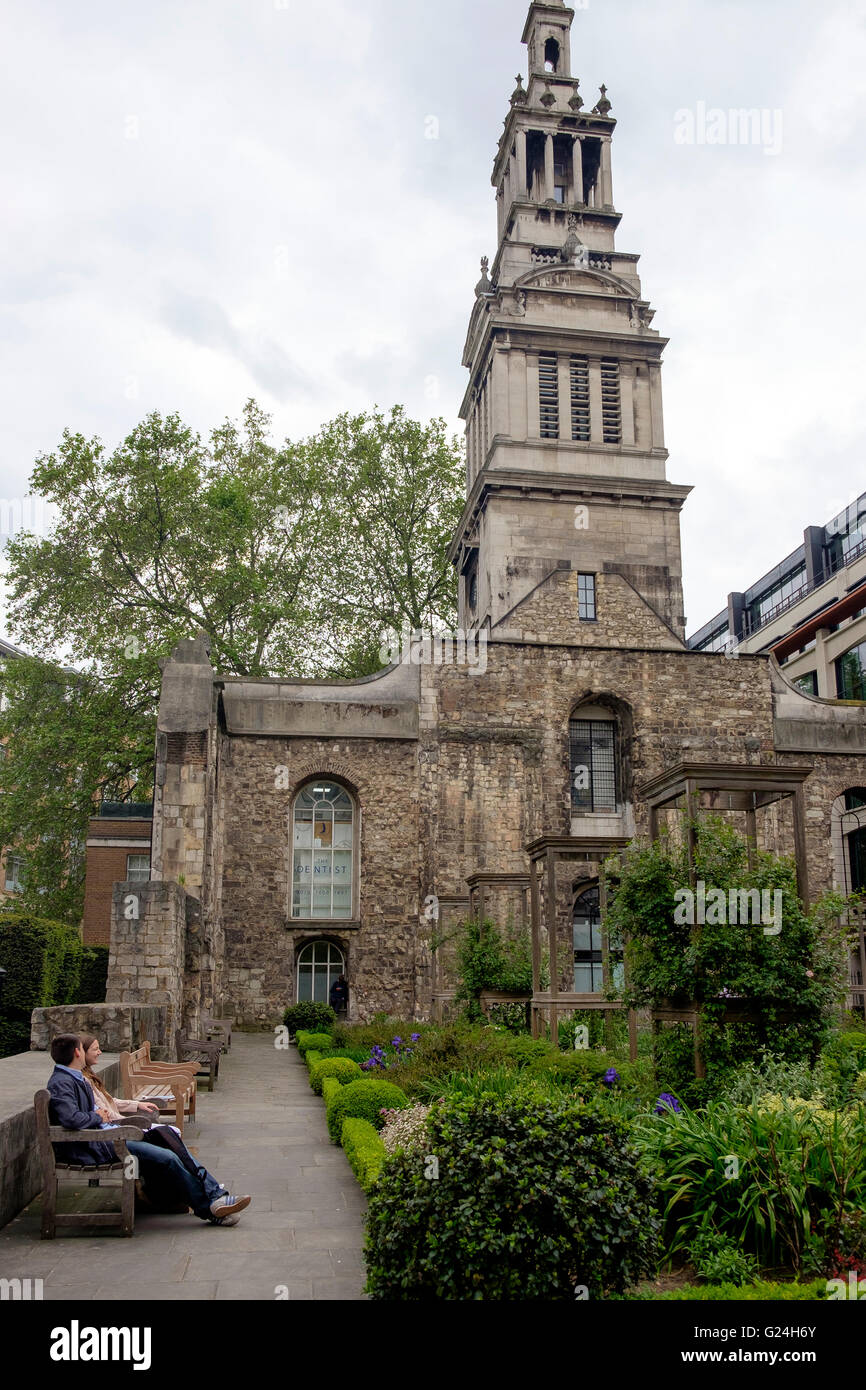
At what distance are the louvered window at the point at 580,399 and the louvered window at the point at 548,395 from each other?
525mm

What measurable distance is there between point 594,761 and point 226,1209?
2165cm

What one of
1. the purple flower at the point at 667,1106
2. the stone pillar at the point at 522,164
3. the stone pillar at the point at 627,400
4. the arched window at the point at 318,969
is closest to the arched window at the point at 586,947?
the arched window at the point at 318,969

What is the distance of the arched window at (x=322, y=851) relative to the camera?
2630 centimetres

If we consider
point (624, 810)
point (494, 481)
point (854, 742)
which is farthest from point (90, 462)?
point (854, 742)

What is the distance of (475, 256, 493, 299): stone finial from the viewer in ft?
125

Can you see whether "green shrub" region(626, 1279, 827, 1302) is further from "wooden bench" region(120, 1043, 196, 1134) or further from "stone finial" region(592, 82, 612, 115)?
"stone finial" region(592, 82, 612, 115)

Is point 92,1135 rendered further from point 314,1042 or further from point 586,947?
point 586,947

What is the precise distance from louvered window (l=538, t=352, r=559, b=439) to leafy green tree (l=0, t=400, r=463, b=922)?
20.4 feet

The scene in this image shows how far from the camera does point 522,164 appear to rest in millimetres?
38281

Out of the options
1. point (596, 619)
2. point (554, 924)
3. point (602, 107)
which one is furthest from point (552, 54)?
point (554, 924)

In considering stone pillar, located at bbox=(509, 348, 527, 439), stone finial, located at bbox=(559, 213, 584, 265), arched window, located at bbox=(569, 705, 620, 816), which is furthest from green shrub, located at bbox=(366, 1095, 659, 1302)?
stone finial, located at bbox=(559, 213, 584, 265)

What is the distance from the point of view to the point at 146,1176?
7762 millimetres

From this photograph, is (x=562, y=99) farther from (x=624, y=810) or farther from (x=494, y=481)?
(x=624, y=810)

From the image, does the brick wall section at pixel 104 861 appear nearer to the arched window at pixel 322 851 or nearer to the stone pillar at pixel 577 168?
the arched window at pixel 322 851
